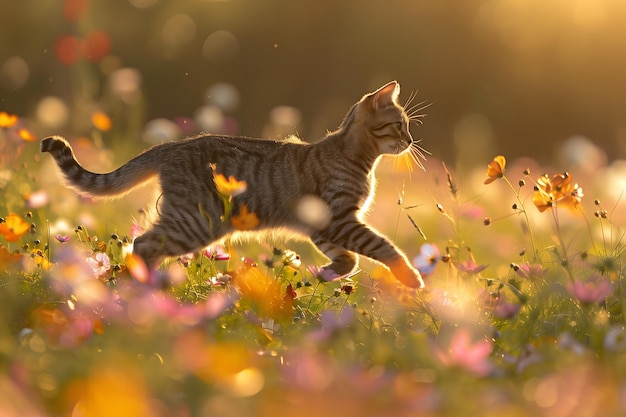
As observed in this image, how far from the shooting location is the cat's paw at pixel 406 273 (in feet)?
13.3

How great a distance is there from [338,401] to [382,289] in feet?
6.85

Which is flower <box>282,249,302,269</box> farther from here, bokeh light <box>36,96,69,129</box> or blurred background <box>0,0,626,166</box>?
blurred background <box>0,0,626,166</box>

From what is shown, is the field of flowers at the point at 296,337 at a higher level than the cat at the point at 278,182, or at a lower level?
lower

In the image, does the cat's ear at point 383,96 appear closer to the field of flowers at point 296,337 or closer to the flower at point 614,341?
the field of flowers at point 296,337

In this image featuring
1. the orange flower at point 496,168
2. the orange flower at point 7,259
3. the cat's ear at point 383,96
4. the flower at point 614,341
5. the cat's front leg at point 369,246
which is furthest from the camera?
the cat's ear at point 383,96

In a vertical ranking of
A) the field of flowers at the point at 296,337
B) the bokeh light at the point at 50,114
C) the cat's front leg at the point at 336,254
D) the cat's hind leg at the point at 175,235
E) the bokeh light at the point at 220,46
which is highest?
the bokeh light at the point at 220,46

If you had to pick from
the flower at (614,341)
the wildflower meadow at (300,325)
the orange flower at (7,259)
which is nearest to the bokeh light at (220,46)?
the wildflower meadow at (300,325)

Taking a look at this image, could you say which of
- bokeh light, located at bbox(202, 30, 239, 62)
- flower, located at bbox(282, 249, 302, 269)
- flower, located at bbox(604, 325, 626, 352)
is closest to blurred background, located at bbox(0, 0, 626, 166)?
bokeh light, located at bbox(202, 30, 239, 62)

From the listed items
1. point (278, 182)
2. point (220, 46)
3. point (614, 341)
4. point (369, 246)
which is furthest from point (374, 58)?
point (614, 341)

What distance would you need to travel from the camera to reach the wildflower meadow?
182 centimetres

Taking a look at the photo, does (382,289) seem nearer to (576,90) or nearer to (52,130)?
(52,130)

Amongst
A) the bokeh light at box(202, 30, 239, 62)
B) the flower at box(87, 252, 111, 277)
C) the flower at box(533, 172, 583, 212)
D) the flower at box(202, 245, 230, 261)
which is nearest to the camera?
the flower at box(533, 172, 583, 212)

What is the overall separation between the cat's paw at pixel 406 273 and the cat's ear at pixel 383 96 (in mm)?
1181

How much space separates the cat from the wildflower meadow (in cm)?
19
